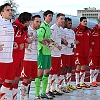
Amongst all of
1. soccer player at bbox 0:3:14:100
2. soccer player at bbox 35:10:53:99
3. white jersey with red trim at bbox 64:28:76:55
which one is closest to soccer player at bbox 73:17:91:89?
white jersey with red trim at bbox 64:28:76:55

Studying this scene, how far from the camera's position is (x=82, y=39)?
977cm

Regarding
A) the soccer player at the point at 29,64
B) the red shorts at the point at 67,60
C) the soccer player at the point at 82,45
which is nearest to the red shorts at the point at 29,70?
the soccer player at the point at 29,64

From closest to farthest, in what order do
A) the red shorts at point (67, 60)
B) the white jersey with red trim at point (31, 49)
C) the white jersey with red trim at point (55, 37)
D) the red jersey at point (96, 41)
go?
the white jersey with red trim at point (31, 49), the white jersey with red trim at point (55, 37), the red shorts at point (67, 60), the red jersey at point (96, 41)

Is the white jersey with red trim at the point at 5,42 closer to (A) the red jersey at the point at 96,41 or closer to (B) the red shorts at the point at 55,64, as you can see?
(B) the red shorts at the point at 55,64

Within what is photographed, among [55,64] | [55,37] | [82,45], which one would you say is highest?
[55,37]

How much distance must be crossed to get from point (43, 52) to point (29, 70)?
1.04 meters

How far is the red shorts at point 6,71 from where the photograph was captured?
5969mm

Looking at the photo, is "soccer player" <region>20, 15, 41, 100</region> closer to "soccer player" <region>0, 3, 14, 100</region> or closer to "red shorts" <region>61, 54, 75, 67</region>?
"soccer player" <region>0, 3, 14, 100</region>

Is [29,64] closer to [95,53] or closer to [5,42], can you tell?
[5,42]

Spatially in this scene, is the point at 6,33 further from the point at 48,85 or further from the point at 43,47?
the point at 48,85

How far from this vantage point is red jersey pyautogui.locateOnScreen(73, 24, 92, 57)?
9758 mm

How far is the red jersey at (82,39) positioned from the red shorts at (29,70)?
3.05m

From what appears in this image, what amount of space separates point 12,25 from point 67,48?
304 centimetres

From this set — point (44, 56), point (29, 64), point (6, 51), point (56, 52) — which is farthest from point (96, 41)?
point (6, 51)
